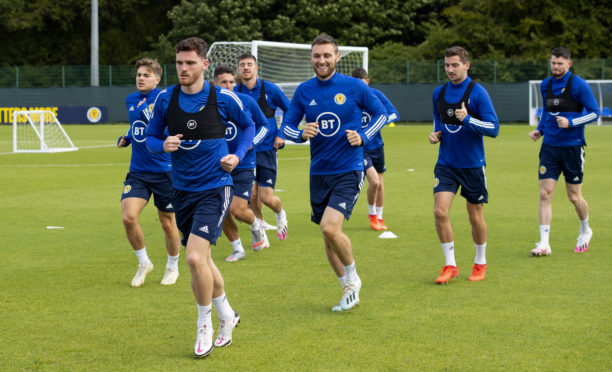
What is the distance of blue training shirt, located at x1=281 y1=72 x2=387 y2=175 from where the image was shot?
7.09 m

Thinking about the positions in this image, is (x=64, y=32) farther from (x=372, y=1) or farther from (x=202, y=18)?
(x=372, y=1)

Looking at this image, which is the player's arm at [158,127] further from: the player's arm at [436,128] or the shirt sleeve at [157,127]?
the player's arm at [436,128]

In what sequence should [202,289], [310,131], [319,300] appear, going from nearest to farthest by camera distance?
[202,289]
[310,131]
[319,300]

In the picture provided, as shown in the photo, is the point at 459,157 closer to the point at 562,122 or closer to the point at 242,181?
the point at 562,122

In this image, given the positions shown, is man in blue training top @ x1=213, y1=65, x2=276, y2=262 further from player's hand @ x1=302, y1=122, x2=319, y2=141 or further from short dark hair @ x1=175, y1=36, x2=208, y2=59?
short dark hair @ x1=175, y1=36, x2=208, y2=59

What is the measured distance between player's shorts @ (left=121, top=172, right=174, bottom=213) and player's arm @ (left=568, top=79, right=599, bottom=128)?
4.43 metres

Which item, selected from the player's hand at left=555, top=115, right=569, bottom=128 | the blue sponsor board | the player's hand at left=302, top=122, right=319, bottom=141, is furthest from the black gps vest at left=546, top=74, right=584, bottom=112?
the blue sponsor board

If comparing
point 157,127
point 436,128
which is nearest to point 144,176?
point 157,127

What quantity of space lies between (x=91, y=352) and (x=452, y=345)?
2.47 metres

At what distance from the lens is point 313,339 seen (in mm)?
6164

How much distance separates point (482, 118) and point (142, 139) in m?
3.16

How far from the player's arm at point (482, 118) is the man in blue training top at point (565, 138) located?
1.92 m

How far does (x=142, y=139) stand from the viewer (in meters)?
8.04

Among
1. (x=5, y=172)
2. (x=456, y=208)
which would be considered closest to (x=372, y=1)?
(x=5, y=172)
